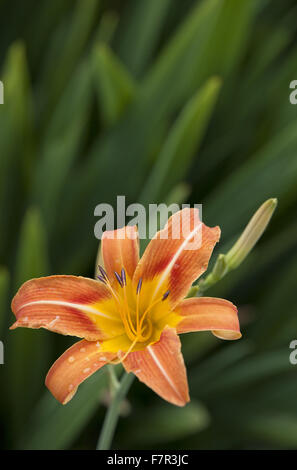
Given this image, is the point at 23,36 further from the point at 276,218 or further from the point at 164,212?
the point at 164,212

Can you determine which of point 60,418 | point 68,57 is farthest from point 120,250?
point 68,57

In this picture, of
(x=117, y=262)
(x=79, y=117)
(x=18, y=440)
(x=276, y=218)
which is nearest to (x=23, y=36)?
(x=79, y=117)

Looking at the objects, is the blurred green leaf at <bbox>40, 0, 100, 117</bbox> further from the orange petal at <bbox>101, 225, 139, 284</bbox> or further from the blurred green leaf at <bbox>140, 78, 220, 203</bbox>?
the orange petal at <bbox>101, 225, 139, 284</bbox>

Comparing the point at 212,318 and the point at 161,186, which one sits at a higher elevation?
the point at 161,186

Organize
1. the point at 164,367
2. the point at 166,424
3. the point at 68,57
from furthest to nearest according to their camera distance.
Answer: the point at 68,57
the point at 166,424
the point at 164,367

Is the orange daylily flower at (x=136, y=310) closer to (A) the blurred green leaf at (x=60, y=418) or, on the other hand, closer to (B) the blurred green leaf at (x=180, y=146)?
(A) the blurred green leaf at (x=60, y=418)

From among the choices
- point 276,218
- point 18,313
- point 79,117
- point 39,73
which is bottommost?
point 18,313

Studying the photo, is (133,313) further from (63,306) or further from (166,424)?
(166,424)
